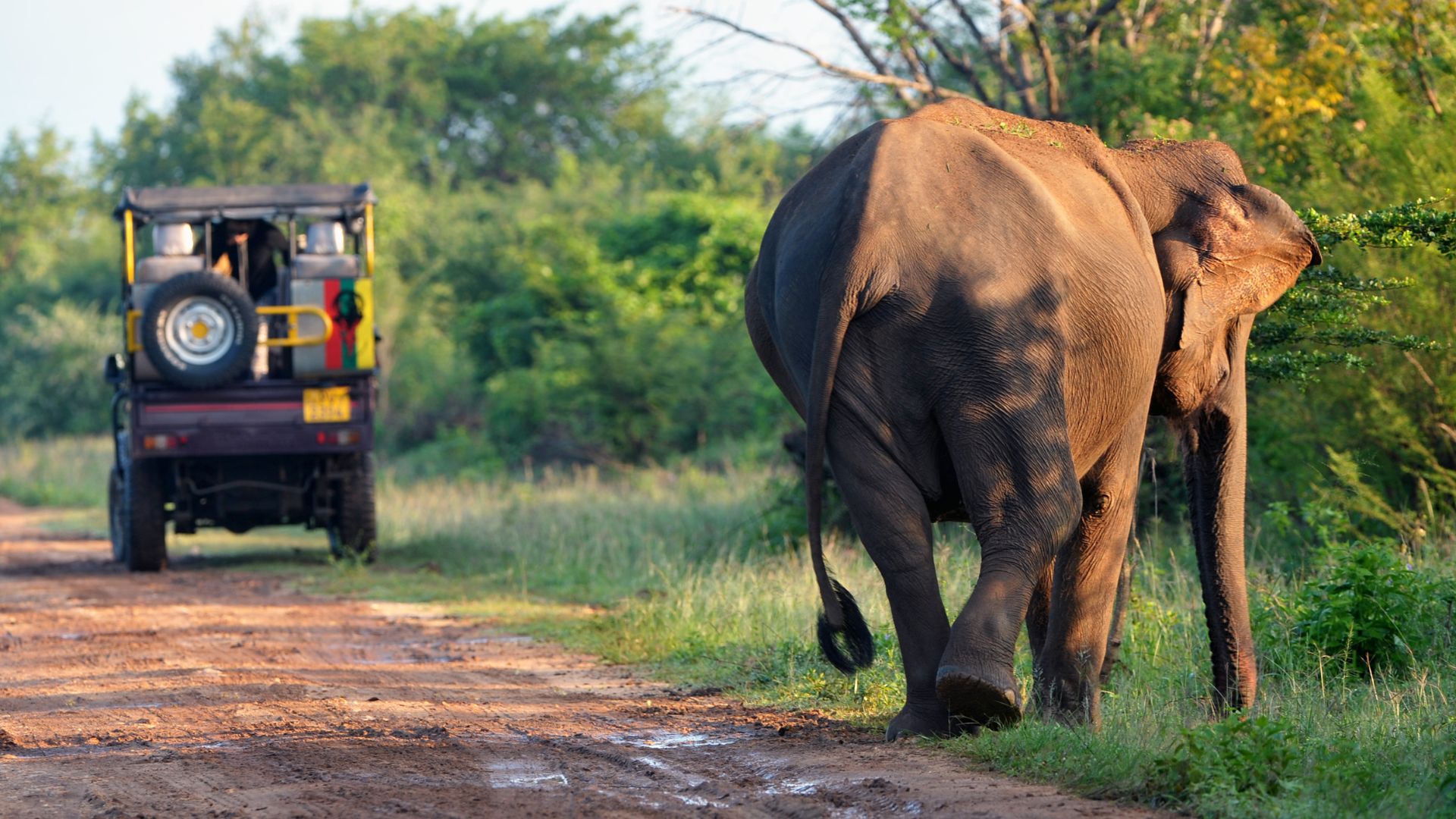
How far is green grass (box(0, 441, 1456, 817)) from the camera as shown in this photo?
4.46 meters

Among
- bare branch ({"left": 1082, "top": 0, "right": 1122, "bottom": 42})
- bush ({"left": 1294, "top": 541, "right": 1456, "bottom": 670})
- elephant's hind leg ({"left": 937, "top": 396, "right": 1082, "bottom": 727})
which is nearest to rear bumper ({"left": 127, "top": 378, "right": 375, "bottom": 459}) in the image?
bare branch ({"left": 1082, "top": 0, "right": 1122, "bottom": 42})

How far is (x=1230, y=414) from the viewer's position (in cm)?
631

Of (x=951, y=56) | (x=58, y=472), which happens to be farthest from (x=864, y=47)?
(x=58, y=472)

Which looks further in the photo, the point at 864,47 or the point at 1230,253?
the point at 864,47

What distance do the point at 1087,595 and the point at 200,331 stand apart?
29.8 ft

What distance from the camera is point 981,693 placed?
4812 mm

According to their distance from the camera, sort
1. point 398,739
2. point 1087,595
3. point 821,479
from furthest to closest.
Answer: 1. point 398,739
2. point 1087,595
3. point 821,479

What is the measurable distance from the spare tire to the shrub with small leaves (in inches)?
383

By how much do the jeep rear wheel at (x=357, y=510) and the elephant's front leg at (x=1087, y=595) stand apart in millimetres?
8877

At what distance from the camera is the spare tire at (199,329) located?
12.5 m

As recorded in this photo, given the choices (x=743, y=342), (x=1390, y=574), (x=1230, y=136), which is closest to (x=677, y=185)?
(x=743, y=342)

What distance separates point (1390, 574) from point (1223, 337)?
1.51m

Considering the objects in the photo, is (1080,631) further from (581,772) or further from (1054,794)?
(581,772)

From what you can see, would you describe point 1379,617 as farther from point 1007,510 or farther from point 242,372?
point 242,372
